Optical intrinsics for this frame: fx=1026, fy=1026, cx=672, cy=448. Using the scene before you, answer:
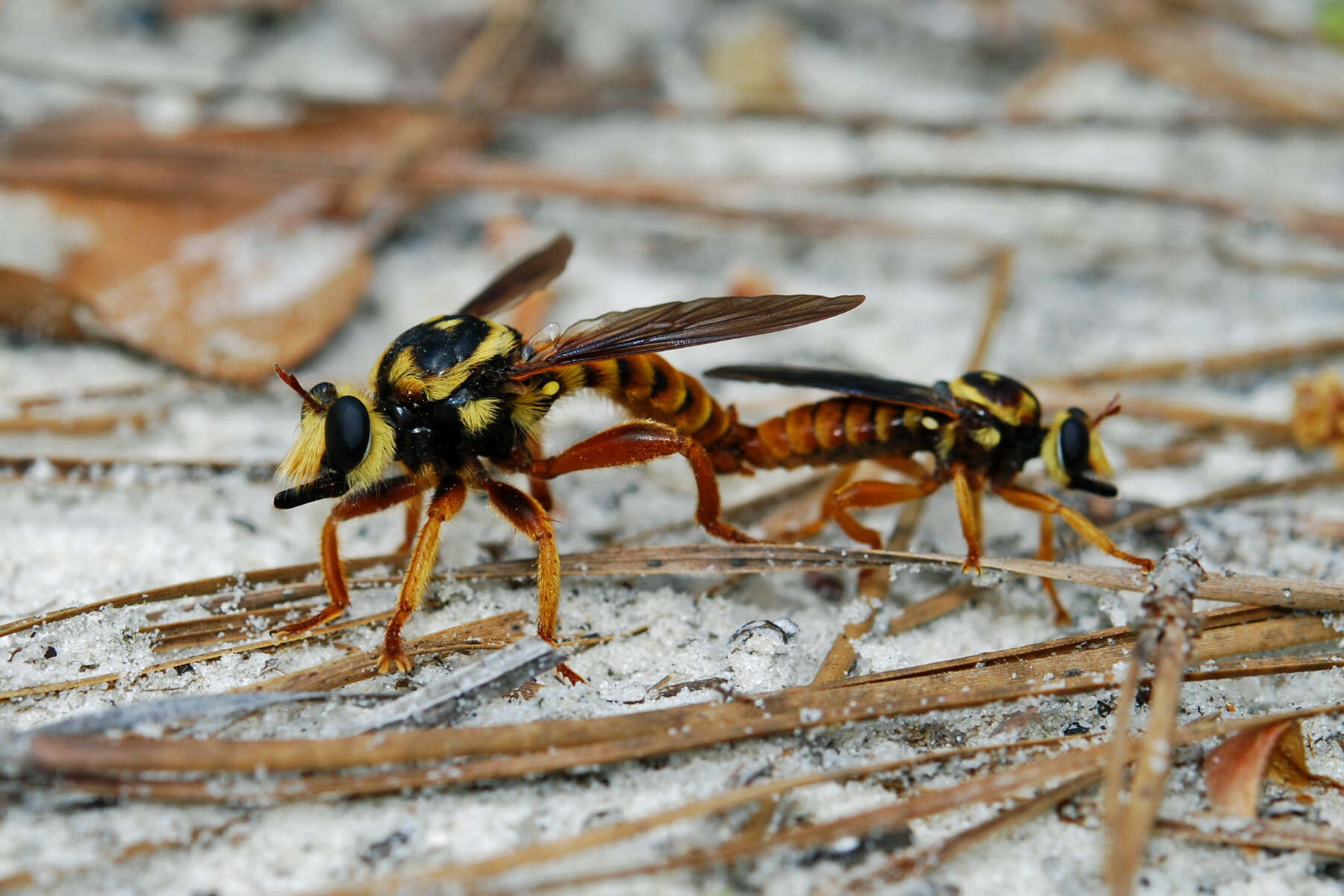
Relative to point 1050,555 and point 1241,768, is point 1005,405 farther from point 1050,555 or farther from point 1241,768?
point 1241,768

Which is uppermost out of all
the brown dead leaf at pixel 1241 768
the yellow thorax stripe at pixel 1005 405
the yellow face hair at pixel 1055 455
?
the yellow thorax stripe at pixel 1005 405

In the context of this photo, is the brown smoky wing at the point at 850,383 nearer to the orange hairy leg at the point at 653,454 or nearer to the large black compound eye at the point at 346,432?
the orange hairy leg at the point at 653,454

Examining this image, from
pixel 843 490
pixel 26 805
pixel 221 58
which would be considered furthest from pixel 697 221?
pixel 26 805

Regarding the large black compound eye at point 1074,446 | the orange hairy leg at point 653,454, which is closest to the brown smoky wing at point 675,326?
the orange hairy leg at point 653,454

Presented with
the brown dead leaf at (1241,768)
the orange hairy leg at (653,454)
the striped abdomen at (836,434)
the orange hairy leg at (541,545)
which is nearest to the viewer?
the brown dead leaf at (1241,768)

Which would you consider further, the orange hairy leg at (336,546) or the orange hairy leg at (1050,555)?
the orange hairy leg at (1050,555)

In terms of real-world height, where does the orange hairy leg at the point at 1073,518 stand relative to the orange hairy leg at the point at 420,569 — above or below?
above

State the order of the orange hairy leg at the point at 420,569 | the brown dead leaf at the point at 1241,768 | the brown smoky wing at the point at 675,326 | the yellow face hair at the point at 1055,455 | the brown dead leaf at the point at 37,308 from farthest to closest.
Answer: the brown dead leaf at the point at 37,308, the yellow face hair at the point at 1055,455, the brown smoky wing at the point at 675,326, the orange hairy leg at the point at 420,569, the brown dead leaf at the point at 1241,768
